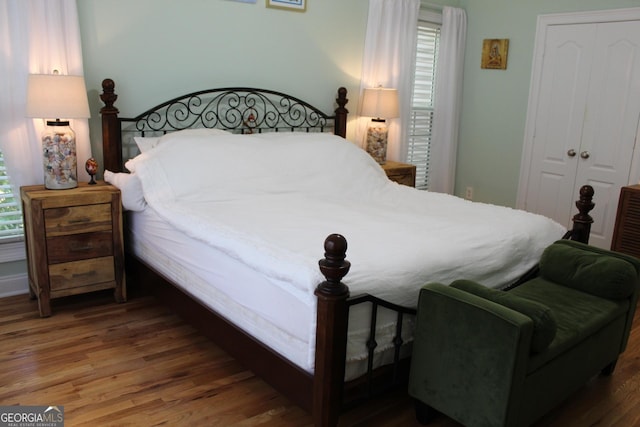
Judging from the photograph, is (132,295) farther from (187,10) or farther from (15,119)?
(187,10)

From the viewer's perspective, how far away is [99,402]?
228 cm

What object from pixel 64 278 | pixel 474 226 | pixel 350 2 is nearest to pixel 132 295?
pixel 64 278

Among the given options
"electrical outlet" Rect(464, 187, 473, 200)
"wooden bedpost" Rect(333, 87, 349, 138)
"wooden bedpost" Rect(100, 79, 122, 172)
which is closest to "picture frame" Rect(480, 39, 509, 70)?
"electrical outlet" Rect(464, 187, 473, 200)

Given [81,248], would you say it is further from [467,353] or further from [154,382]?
[467,353]

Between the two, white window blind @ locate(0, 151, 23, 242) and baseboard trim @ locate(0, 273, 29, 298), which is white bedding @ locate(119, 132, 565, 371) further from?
baseboard trim @ locate(0, 273, 29, 298)

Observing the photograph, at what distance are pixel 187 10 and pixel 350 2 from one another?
4.79 ft

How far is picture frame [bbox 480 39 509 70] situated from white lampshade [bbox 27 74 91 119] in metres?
3.70

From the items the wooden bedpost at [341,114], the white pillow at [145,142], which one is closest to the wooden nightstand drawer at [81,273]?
the white pillow at [145,142]

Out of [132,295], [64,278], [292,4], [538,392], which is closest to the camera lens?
[538,392]

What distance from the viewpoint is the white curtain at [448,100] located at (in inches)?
199

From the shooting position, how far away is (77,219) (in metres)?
3.01

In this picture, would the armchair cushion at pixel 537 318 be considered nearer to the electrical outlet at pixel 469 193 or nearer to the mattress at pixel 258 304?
the mattress at pixel 258 304

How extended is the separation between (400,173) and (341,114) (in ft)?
2.30

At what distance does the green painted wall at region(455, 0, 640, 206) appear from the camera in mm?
4801
